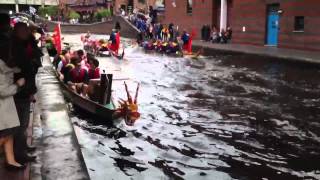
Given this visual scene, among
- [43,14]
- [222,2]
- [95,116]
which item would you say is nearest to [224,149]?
[95,116]

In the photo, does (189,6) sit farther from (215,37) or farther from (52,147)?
(52,147)

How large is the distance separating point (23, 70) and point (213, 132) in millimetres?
6783

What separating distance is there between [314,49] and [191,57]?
7.99 m

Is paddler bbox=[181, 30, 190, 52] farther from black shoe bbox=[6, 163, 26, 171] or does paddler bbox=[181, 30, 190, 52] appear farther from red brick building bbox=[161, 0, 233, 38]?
black shoe bbox=[6, 163, 26, 171]

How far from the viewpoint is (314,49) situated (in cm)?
3181

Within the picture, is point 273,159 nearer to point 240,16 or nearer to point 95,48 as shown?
point 95,48

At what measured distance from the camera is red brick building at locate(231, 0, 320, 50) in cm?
3225

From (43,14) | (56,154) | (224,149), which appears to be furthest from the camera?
(43,14)

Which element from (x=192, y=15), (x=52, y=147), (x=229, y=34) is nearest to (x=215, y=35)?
(x=229, y=34)

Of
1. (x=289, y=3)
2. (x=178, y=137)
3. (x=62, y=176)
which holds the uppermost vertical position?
(x=289, y=3)

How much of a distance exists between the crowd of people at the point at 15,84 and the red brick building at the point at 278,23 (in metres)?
27.7

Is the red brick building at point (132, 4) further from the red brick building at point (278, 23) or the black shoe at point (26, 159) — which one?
the black shoe at point (26, 159)

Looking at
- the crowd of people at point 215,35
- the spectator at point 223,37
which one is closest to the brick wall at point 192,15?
the crowd of people at point 215,35

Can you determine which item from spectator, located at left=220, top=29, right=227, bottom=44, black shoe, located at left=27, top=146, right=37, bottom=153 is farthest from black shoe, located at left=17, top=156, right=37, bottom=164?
spectator, located at left=220, top=29, right=227, bottom=44
